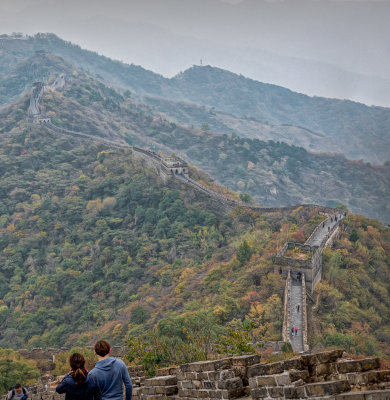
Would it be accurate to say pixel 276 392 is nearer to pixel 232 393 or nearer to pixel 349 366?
pixel 232 393

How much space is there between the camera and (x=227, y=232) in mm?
55688

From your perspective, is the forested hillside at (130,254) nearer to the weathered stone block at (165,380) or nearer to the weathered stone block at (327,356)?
the weathered stone block at (165,380)

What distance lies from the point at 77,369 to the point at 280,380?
3.00 meters

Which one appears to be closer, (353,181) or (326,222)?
(326,222)

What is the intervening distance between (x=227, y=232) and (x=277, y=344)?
2971cm

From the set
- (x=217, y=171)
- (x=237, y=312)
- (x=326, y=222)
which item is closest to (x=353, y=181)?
(x=217, y=171)

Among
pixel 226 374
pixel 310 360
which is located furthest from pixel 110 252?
pixel 310 360

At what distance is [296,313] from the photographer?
1194 inches

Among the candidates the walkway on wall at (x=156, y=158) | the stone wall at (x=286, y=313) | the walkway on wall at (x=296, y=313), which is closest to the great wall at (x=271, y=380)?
the walkway on wall at (x=296, y=313)

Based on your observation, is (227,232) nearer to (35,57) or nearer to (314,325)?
(314,325)

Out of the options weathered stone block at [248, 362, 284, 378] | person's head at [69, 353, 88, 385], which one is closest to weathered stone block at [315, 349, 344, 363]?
weathered stone block at [248, 362, 284, 378]

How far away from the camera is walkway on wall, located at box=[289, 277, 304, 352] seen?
27.2 meters

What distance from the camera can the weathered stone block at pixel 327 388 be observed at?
6934 millimetres

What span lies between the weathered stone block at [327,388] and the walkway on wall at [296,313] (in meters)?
20.0
